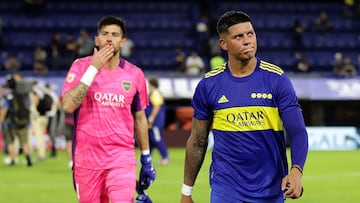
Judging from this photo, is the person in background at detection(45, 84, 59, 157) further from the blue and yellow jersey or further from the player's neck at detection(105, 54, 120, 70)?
the blue and yellow jersey

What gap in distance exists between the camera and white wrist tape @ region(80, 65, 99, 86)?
739 centimetres

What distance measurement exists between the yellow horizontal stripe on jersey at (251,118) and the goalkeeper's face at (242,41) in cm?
39

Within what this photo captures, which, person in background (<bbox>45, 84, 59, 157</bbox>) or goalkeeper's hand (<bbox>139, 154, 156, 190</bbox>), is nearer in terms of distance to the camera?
goalkeeper's hand (<bbox>139, 154, 156, 190</bbox>)

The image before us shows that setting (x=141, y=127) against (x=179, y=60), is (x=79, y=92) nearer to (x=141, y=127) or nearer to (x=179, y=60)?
(x=141, y=127)

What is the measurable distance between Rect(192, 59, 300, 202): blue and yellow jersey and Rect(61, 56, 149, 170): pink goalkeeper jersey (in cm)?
176

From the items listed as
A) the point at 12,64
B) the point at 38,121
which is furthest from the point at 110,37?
the point at 12,64

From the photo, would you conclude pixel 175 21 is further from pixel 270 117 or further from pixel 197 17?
pixel 270 117

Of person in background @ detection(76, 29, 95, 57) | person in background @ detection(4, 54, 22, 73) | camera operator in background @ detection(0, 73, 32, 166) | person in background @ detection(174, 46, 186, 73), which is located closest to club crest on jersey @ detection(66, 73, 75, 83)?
camera operator in background @ detection(0, 73, 32, 166)

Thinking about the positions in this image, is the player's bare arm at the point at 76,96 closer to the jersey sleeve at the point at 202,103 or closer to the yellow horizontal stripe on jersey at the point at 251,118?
the jersey sleeve at the point at 202,103

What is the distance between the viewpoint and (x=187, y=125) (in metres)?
28.6

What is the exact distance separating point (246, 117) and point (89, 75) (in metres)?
1.96

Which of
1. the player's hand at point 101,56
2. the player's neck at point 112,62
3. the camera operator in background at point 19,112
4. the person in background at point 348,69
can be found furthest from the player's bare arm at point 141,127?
the person in background at point 348,69

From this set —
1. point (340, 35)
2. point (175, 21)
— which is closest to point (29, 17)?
point (175, 21)

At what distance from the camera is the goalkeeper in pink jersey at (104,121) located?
752 cm
